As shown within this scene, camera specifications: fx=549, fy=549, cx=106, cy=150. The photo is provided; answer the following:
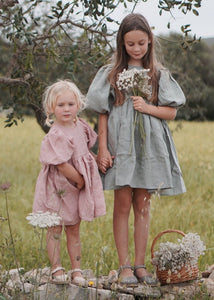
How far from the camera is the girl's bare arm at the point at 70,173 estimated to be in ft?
11.8

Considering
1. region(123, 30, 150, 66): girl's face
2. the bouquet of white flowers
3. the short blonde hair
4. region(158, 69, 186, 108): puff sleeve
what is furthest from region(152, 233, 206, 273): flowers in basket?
region(123, 30, 150, 66): girl's face

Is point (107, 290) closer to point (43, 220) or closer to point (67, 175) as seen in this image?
point (67, 175)

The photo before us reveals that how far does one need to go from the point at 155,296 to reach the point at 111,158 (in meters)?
0.98

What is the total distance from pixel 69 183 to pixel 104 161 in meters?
0.30

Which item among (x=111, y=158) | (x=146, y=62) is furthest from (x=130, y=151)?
(x=146, y=62)

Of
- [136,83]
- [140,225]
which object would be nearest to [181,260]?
[140,225]

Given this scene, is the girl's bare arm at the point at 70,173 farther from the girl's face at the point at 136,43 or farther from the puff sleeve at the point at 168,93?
the girl's face at the point at 136,43

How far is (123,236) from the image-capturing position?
13.0ft

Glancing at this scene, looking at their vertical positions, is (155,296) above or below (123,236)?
below

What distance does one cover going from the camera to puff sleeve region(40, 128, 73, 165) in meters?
3.58

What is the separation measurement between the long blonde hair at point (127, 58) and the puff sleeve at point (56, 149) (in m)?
0.50

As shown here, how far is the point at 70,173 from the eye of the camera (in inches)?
142

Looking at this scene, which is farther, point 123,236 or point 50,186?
point 123,236

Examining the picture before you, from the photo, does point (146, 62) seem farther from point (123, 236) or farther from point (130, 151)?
point (123, 236)
